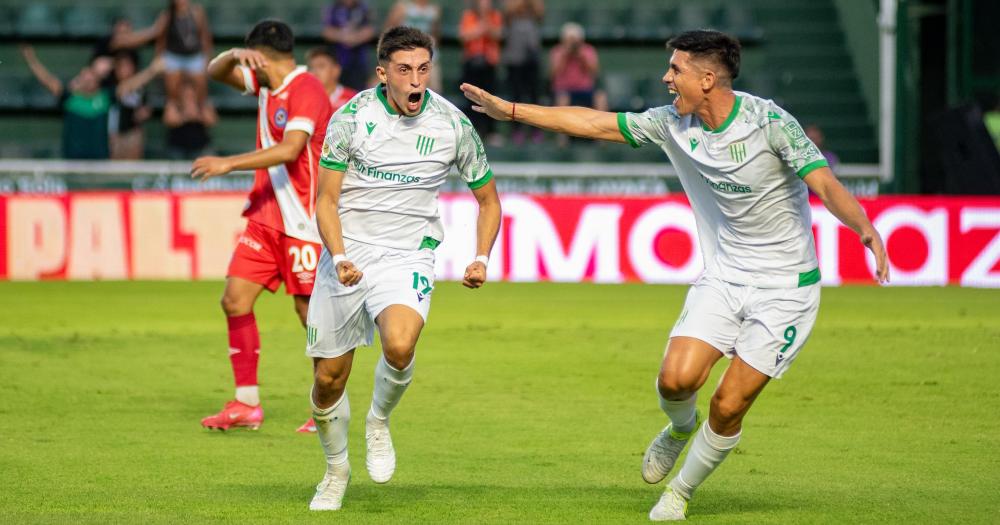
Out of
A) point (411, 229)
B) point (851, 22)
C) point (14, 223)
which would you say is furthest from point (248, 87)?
point (851, 22)

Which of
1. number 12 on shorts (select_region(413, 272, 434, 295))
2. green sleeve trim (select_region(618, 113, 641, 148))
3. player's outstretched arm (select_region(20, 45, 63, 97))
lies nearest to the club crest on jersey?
number 12 on shorts (select_region(413, 272, 434, 295))

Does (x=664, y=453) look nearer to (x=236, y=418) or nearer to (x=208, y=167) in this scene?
(x=208, y=167)

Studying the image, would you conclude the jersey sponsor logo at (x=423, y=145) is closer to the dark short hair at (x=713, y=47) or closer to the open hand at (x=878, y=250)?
the dark short hair at (x=713, y=47)

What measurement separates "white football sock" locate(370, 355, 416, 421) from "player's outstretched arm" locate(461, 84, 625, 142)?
1274 mm

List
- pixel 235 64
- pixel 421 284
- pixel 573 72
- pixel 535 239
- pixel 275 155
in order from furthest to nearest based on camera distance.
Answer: pixel 573 72 < pixel 535 239 < pixel 235 64 < pixel 275 155 < pixel 421 284

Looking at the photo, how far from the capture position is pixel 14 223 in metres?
18.4

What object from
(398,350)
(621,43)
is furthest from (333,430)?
(621,43)

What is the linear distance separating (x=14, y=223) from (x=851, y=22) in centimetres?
1357

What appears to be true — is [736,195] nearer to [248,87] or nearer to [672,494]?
[672,494]

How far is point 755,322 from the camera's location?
6.71 m

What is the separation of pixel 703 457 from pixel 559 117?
176cm

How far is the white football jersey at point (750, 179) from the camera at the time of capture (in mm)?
6691

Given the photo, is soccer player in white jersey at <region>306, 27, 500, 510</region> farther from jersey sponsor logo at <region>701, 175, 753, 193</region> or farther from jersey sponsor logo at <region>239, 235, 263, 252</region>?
jersey sponsor logo at <region>239, 235, 263, 252</region>

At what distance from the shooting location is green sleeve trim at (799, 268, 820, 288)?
6.80 metres
